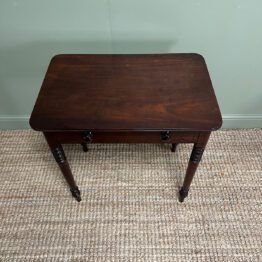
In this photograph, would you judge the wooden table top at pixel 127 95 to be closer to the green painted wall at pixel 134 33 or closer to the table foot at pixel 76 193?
the green painted wall at pixel 134 33

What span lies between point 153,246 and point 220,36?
984 millimetres

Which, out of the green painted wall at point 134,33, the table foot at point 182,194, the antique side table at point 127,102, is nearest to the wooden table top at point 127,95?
the antique side table at point 127,102

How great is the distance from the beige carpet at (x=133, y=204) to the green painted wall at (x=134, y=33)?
15.9 inches

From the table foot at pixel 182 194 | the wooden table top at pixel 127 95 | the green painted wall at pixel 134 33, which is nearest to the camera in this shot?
the wooden table top at pixel 127 95

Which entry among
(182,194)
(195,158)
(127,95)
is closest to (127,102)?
(127,95)

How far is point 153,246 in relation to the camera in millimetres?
1171

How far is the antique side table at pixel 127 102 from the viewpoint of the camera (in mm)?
842

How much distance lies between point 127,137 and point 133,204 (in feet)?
1.72

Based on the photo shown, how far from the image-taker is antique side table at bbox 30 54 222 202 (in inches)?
33.2

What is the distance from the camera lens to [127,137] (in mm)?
897

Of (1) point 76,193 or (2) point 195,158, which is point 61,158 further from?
(2) point 195,158

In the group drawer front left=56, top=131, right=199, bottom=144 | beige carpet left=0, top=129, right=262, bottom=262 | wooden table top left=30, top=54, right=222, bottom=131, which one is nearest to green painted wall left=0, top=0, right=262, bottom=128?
wooden table top left=30, top=54, right=222, bottom=131

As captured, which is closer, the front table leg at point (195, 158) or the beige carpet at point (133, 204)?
the front table leg at point (195, 158)

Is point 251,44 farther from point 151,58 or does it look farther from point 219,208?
point 219,208
